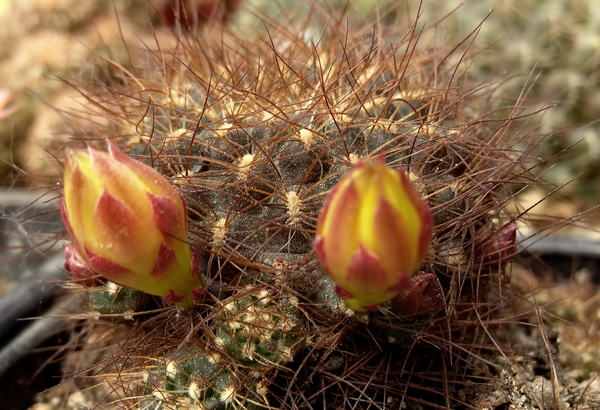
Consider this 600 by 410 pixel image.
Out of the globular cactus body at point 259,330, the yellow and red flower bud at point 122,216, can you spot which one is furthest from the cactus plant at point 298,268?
the yellow and red flower bud at point 122,216

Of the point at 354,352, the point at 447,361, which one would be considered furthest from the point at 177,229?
the point at 447,361

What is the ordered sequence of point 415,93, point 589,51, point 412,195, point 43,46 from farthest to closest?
point 43,46 → point 589,51 → point 415,93 → point 412,195

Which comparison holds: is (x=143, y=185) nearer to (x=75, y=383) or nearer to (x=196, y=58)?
(x=196, y=58)

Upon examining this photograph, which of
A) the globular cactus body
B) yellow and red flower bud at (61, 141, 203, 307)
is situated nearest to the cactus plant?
the globular cactus body

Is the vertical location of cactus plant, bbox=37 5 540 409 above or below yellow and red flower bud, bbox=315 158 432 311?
below

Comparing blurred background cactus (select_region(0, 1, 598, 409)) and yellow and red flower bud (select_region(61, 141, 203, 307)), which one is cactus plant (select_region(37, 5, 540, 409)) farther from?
yellow and red flower bud (select_region(61, 141, 203, 307))

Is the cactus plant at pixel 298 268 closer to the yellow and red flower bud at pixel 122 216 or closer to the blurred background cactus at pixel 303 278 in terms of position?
the blurred background cactus at pixel 303 278

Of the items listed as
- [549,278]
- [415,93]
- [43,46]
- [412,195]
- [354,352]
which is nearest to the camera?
[412,195]
